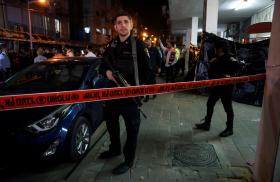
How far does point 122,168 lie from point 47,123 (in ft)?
3.89

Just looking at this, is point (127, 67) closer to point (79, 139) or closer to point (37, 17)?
point (79, 139)

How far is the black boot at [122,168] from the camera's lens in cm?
323

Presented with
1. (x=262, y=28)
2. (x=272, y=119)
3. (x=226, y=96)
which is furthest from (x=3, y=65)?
(x=272, y=119)

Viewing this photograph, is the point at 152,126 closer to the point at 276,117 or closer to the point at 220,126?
the point at 220,126

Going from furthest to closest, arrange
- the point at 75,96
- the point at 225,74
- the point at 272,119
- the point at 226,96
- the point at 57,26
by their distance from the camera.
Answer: the point at 57,26, the point at 225,74, the point at 226,96, the point at 272,119, the point at 75,96

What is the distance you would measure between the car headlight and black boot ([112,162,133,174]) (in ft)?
3.43

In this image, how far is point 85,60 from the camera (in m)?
4.76

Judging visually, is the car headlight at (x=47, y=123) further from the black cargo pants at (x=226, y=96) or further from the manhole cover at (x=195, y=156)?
the black cargo pants at (x=226, y=96)

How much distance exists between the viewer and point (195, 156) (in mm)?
3725

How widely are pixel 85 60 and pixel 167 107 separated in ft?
9.93

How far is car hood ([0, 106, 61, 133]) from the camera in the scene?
2.95 m

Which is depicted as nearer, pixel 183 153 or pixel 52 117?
pixel 52 117

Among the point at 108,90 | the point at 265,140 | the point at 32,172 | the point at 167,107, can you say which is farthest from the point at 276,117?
the point at 167,107

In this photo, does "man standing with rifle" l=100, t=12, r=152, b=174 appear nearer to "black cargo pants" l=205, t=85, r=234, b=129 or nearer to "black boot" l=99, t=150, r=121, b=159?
"black boot" l=99, t=150, r=121, b=159
